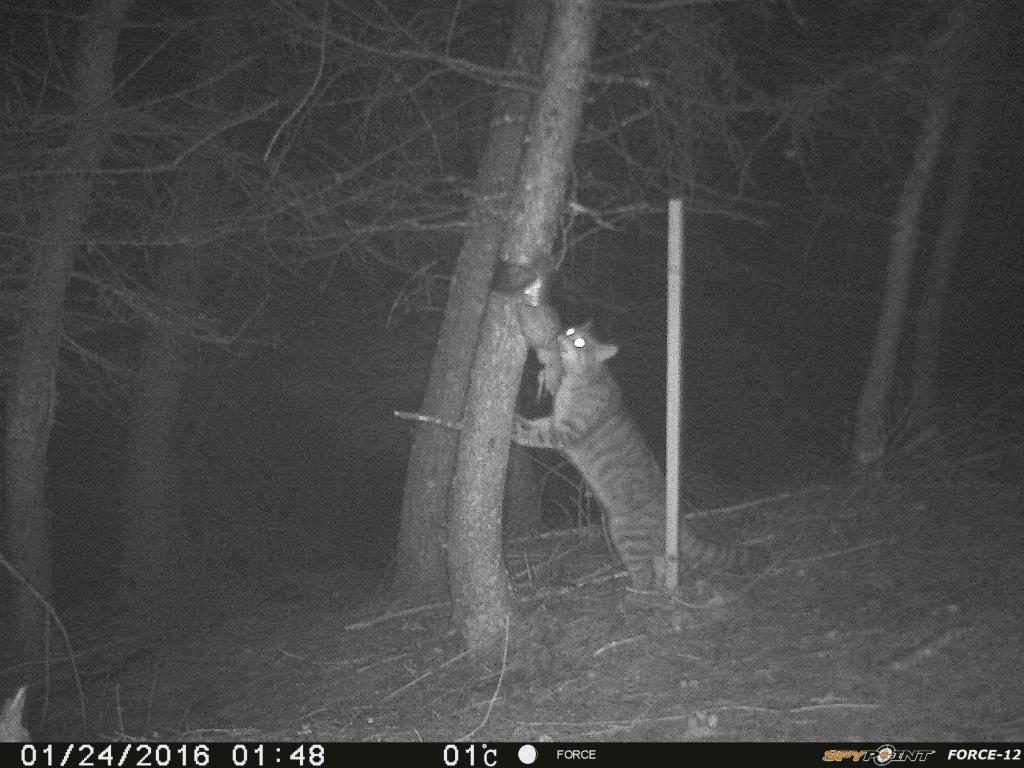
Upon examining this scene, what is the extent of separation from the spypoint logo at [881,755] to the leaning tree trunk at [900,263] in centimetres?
598

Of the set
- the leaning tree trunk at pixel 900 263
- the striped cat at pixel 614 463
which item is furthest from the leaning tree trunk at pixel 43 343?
the leaning tree trunk at pixel 900 263

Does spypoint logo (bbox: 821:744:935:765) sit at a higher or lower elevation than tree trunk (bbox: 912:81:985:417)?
lower

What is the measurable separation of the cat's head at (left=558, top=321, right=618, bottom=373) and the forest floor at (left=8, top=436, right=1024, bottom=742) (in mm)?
1643

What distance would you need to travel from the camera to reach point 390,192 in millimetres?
9023

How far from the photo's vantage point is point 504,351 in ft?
21.4

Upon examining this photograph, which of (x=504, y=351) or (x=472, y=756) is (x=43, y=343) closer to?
(x=504, y=351)

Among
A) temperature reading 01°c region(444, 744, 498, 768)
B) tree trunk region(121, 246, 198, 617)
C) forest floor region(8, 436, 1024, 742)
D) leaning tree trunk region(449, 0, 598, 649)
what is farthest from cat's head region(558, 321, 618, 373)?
tree trunk region(121, 246, 198, 617)

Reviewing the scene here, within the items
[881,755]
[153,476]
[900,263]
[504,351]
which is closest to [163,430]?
[153,476]

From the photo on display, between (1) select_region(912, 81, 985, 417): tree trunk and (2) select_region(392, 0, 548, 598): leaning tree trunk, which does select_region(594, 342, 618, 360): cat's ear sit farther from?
(1) select_region(912, 81, 985, 417): tree trunk

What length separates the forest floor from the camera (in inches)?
219

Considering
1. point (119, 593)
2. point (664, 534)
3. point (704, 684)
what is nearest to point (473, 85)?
point (664, 534)

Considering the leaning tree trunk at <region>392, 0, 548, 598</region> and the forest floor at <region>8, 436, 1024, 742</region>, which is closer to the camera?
the forest floor at <region>8, 436, 1024, 742</region>

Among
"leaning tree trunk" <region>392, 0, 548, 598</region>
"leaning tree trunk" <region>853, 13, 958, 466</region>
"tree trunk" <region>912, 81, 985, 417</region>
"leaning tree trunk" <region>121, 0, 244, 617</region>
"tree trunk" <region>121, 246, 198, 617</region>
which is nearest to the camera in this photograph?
"leaning tree trunk" <region>392, 0, 548, 598</region>

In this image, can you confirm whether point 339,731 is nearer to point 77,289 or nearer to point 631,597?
point 631,597
